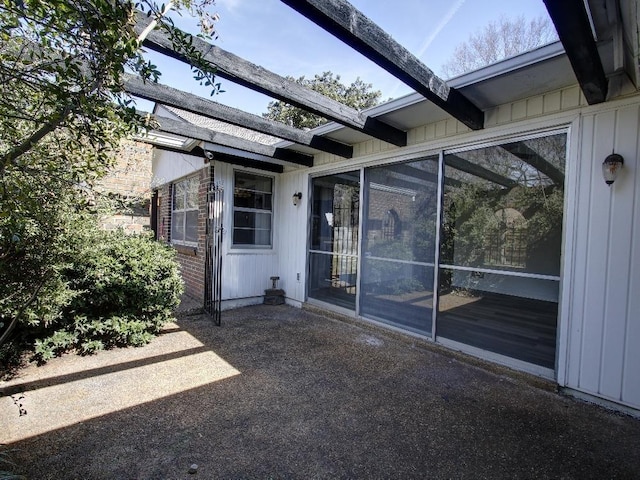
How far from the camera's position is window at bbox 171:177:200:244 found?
6.79 meters

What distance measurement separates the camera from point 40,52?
1.39 meters

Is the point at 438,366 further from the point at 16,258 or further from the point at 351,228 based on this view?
the point at 16,258

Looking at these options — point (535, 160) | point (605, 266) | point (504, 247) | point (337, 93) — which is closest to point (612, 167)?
point (535, 160)

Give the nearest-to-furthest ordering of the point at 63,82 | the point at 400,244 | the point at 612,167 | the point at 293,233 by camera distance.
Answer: the point at 63,82 → the point at 612,167 → the point at 400,244 → the point at 293,233

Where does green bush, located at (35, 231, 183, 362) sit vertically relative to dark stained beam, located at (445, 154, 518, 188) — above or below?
below

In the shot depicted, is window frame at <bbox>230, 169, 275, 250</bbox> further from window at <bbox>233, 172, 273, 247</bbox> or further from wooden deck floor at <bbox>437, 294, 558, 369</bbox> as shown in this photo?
wooden deck floor at <bbox>437, 294, 558, 369</bbox>

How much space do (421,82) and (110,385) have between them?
3.73 m

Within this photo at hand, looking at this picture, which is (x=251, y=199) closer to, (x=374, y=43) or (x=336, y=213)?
(x=336, y=213)

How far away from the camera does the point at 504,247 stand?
11.2ft

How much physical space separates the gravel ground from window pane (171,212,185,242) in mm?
4227

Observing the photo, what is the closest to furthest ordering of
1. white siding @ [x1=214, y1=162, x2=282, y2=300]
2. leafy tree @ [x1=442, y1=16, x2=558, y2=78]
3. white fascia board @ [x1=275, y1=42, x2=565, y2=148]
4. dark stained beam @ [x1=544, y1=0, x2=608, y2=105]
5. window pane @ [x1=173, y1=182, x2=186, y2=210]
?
1. dark stained beam @ [x1=544, y1=0, x2=608, y2=105]
2. white fascia board @ [x1=275, y1=42, x2=565, y2=148]
3. leafy tree @ [x1=442, y1=16, x2=558, y2=78]
4. white siding @ [x1=214, y1=162, x2=282, y2=300]
5. window pane @ [x1=173, y1=182, x2=186, y2=210]

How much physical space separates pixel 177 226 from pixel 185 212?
73cm

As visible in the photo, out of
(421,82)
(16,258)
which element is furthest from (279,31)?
(16,258)

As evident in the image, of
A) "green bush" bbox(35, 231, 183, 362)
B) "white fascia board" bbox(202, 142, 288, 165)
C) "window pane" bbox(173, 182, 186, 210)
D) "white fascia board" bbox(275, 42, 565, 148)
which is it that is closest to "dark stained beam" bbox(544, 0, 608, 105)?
"white fascia board" bbox(275, 42, 565, 148)
